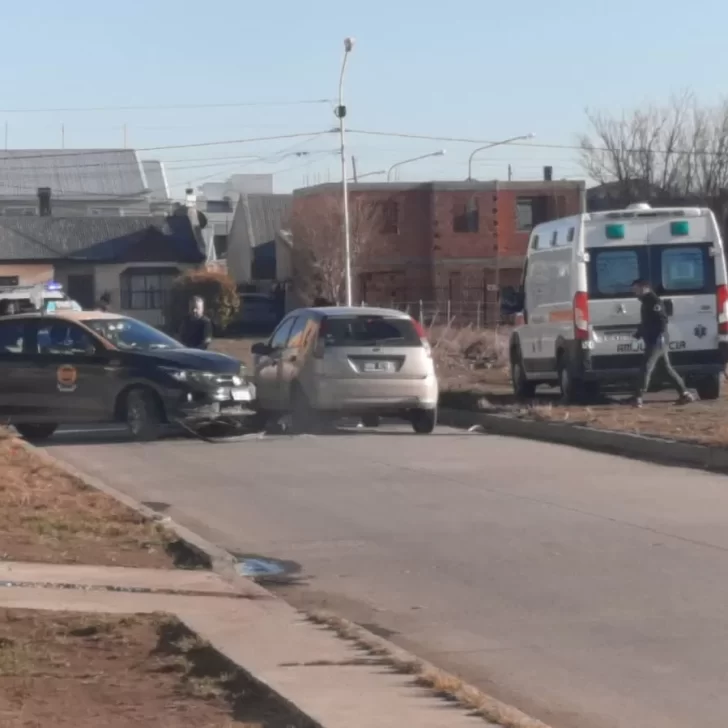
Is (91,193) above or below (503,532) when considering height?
above

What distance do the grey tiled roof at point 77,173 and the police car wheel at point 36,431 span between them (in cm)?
7819

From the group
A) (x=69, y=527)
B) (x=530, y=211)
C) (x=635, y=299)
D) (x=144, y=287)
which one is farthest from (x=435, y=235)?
(x=69, y=527)

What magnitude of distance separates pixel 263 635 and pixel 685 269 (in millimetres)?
14280

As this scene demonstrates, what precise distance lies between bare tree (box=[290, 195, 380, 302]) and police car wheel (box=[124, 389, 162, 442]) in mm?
40475

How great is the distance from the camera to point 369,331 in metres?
18.8

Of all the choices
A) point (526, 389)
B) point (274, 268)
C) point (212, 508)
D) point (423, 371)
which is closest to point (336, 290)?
point (274, 268)

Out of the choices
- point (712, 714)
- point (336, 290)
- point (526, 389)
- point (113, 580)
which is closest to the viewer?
point (712, 714)

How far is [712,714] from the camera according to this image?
21.3 ft

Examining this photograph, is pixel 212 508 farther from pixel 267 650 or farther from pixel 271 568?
pixel 267 650

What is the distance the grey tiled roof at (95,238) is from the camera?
7194cm

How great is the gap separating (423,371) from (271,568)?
860cm

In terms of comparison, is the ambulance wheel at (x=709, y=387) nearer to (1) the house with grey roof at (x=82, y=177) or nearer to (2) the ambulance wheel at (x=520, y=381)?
(2) the ambulance wheel at (x=520, y=381)

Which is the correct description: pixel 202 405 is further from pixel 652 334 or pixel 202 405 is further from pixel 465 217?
pixel 465 217

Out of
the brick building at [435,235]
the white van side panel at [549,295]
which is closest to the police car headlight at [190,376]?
the white van side panel at [549,295]
